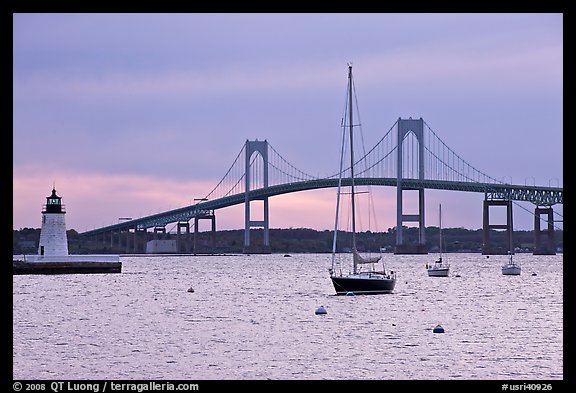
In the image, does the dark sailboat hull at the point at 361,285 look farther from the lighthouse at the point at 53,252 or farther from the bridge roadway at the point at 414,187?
the bridge roadway at the point at 414,187

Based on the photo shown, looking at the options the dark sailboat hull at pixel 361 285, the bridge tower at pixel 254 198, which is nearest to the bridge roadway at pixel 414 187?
the bridge tower at pixel 254 198

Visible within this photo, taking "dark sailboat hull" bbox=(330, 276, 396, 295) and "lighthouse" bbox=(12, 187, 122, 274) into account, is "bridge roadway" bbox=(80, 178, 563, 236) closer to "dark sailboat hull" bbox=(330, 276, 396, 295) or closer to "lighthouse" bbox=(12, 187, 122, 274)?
"lighthouse" bbox=(12, 187, 122, 274)

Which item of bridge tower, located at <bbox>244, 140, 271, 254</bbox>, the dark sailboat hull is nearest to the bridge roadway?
bridge tower, located at <bbox>244, 140, 271, 254</bbox>

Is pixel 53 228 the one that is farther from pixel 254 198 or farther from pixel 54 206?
pixel 254 198
